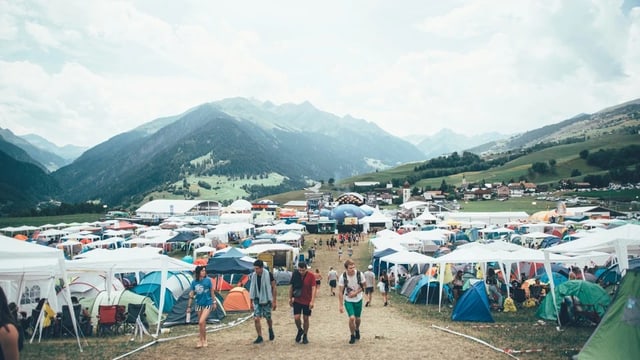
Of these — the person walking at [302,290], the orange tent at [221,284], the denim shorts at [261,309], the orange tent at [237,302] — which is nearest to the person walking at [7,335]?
the person walking at [302,290]

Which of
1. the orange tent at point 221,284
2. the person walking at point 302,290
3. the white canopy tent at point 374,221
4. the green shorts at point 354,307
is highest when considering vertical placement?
the person walking at point 302,290

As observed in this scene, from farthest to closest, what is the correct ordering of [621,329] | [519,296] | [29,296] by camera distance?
[519,296] → [29,296] → [621,329]

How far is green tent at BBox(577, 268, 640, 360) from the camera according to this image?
20.5ft

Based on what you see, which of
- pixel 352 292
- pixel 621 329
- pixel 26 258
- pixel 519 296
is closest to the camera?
pixel 621 329

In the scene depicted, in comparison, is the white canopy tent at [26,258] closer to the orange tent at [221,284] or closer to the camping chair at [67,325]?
the camping chair at [67,325]

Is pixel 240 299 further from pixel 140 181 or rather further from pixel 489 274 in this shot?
pixel 140 181

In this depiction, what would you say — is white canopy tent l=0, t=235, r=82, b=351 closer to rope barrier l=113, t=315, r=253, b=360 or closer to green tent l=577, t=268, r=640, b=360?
rope barrier l=113, t=315, r=253, b=360

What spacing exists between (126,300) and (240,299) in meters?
3.53

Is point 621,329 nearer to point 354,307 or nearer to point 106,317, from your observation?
point 354,307

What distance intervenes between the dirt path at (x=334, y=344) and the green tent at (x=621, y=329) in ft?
5.06

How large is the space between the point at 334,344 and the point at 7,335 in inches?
227

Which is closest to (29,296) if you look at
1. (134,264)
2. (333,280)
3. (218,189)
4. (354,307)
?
(134,264)

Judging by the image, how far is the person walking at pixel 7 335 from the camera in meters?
3.29

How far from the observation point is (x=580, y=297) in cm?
→ 1077
